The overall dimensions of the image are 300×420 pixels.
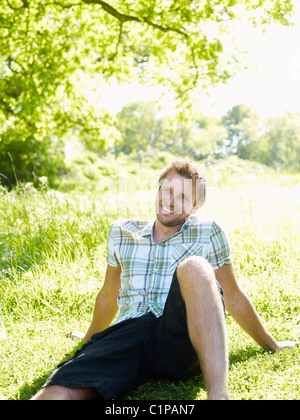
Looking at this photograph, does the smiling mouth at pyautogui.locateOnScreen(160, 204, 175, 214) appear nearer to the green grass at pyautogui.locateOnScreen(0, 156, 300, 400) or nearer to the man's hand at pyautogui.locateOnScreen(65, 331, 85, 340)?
the green grass at pyautogui.locateOnScreen(0, 156, 300, 400)

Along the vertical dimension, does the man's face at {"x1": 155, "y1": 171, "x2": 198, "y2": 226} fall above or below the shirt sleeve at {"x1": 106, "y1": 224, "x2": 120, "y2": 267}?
above

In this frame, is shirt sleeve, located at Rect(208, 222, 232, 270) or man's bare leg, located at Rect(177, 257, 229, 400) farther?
shirt sleeve, located at Rect(208, 222, 232, 270)

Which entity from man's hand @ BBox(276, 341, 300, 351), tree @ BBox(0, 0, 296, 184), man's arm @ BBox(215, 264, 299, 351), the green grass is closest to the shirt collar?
man's arm @ BBox(215, 264, 299, 351)

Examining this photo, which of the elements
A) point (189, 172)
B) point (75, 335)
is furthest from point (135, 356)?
point (75, 335)

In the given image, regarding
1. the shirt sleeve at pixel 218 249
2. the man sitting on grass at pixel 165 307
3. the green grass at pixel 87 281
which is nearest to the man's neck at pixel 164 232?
the man sitting on grass at pixel 165 307

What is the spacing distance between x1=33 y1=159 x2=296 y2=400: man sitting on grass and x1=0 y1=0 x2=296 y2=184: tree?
19.0 ft

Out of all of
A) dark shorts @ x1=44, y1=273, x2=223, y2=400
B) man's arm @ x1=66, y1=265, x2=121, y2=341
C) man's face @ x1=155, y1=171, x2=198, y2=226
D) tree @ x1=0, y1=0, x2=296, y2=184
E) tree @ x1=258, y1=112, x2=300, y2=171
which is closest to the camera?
dark shorts @ x1=44, y1=273, x2=223, y2=400

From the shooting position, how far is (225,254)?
8.89ft

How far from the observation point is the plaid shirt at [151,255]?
101 inches

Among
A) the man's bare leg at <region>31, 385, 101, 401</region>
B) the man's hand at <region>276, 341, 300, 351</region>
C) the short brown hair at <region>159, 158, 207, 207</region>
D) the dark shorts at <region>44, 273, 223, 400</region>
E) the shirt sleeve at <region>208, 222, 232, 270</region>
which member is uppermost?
the short brown hair at <region>159, 158, 207, 207</region>

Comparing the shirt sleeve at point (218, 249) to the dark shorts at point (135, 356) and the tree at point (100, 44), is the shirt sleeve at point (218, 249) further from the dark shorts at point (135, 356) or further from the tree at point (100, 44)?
the tree at point (100, 44)

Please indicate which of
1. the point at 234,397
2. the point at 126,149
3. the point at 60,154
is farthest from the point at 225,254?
the point at 126,149

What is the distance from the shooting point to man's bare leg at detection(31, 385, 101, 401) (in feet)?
7.07
